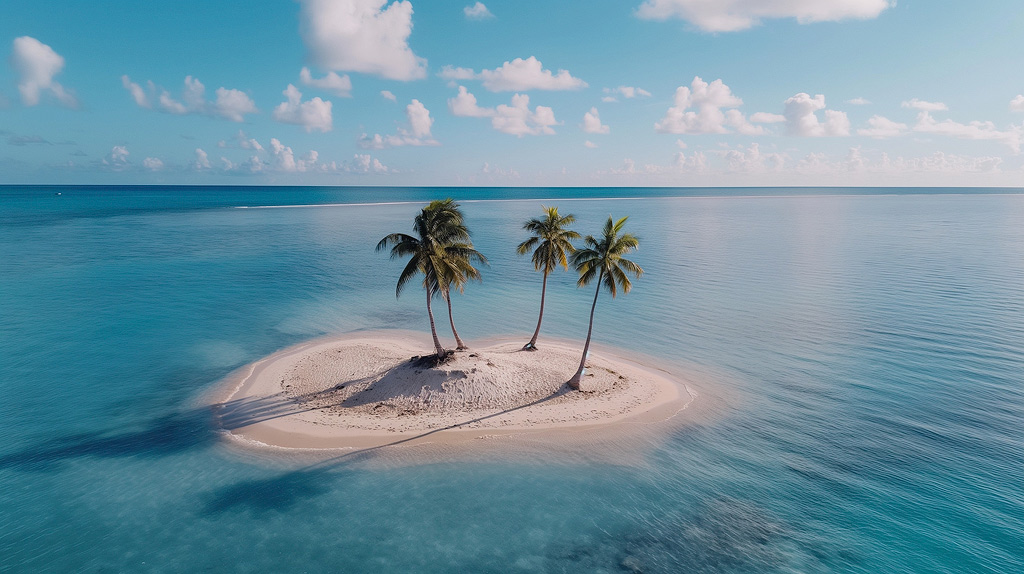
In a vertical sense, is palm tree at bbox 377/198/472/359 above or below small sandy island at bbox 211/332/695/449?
above

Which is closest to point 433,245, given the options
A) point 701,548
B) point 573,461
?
point 573,461

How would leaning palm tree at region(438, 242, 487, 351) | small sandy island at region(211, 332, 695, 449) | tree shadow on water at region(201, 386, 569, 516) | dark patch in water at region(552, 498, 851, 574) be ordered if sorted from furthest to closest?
leaning palm tree at region(438, 242, 487, 351) → small sandy island at region(211, 332, 695, 449) → tree shadow on water at region(201, 386, 569, 516) → dark patch in water at region(552, 498, 851, 574)

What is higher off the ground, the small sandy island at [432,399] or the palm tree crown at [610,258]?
the palm tree crown at [610,258]

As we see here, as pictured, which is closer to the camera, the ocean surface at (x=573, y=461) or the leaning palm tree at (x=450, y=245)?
the ocean surface at (x=573, y=461)

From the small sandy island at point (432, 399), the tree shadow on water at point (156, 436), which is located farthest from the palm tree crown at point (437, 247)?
the tree shadow on water at point (156, 436)

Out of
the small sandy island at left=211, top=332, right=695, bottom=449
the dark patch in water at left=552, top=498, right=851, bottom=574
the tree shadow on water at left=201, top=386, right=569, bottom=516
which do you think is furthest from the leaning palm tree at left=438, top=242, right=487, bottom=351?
the dark patch in water at left=552, top=498, right=851, bottom=574

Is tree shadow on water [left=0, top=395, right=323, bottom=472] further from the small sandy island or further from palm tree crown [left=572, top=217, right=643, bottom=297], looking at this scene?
palm tree crown [left=572, top=217, right=643, bottom=297]

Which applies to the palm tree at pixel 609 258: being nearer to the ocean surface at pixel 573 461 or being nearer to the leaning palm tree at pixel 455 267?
the leaning palm tree at pixel 455 267

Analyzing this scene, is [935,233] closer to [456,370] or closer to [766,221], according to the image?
[766,221]
